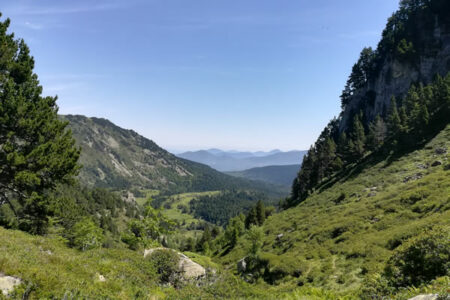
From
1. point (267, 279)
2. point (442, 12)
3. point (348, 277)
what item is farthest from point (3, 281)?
point (442, 12)

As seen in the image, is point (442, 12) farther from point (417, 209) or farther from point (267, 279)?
point (267, 279)

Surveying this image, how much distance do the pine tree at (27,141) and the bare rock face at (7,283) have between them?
1494 centimetres

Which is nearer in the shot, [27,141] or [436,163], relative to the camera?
[27,141]

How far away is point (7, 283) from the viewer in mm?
6293

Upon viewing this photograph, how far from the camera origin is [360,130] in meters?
84.6

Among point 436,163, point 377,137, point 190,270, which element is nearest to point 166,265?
point 190,270

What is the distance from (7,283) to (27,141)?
733 inches

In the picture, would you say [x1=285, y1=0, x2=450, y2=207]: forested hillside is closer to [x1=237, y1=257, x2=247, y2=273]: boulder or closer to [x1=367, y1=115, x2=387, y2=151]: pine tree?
[x1=367, y1=115, x2=387, y2=151]: pine tree

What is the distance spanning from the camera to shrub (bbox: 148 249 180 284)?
1253cm

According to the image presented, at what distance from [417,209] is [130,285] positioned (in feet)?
101

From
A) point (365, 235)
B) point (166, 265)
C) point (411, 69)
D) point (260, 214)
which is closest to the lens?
point (166, 265)

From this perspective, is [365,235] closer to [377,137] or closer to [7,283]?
[7,283]

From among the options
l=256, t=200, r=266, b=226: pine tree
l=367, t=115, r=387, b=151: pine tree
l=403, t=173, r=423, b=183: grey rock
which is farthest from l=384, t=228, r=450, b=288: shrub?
l=367, t=115, r=387, b=151: pine tree

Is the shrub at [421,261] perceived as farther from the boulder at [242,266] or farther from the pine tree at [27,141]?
the boulder at [242,266]
